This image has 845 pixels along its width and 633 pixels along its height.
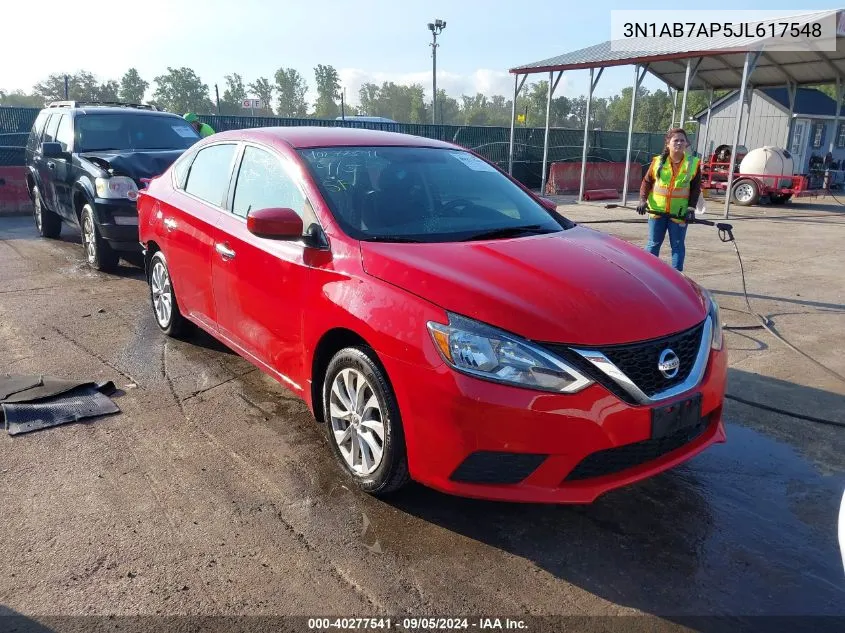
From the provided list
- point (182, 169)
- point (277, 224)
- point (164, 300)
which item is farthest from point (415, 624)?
point (182, 169)

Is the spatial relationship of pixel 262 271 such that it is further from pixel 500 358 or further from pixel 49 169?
pixel 49 169

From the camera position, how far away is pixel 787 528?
9.87 ft

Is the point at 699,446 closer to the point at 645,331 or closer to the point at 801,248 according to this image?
the point at 645,331

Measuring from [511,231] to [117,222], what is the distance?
533cm

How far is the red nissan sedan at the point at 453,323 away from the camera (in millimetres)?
2605

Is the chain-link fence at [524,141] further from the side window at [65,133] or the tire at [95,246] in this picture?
the tire at [95,246]

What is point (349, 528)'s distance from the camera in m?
2.95

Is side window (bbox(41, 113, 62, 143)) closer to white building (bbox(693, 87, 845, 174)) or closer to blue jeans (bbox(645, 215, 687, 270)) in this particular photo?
blue jeans (bbox(645, 215, 687, 270))

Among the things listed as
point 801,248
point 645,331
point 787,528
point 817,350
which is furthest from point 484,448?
point 801,248

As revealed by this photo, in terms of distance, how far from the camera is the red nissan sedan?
8.55ft

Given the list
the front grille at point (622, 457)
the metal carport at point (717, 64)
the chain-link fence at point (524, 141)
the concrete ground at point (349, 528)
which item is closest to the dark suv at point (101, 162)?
the concrete ground at point (349, 528)

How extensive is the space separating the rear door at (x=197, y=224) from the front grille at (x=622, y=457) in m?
2.75

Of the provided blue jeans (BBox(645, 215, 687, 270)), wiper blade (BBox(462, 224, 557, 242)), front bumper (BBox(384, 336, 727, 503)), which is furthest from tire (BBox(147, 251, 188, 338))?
blue jeans (BBox(645, 215, 687, 270))

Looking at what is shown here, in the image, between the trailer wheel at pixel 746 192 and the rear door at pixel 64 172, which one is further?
the trailer wheel at pixel 746 192
